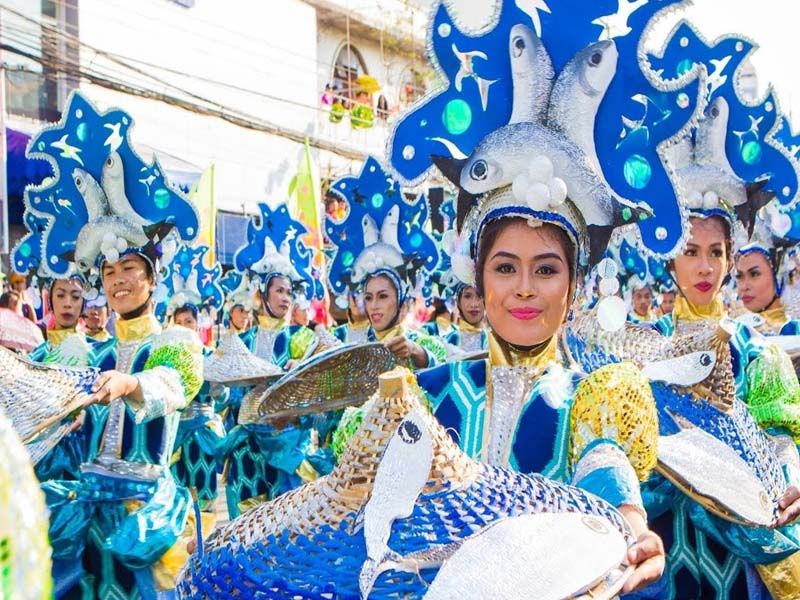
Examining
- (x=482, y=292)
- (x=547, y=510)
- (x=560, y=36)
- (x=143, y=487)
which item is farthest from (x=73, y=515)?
(x=547, y=510)

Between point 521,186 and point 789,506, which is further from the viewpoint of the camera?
point 789,506

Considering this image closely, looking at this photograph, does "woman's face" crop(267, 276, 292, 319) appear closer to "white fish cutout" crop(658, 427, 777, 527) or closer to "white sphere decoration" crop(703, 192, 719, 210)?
"white sphere decoration" crop(703, 192, 719, 210)

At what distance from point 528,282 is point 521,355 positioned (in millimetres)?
182

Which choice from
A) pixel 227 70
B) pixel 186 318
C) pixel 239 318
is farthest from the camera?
pixel 227 70

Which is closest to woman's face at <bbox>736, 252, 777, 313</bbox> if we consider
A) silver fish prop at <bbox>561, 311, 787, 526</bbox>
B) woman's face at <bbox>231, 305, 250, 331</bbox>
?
silver fish prop at <bbox>561, 311, 787, 526</bbox>

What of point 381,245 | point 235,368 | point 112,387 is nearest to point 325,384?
point 112,387

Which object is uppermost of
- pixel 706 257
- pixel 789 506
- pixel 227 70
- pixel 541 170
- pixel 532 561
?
pixel 227 70

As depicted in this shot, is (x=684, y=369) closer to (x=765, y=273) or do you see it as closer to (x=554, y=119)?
(x=554, y=119)

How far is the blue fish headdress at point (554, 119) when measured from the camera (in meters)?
2.29

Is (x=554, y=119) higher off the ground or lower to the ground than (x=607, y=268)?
higher

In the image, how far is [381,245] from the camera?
6898 millimetres

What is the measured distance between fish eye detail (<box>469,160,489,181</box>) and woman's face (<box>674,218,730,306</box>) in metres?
1.85

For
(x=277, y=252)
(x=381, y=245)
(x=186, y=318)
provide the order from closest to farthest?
1. (x=381, y=245)
2. (x=277, y=252)
3. (x=186, y=318)

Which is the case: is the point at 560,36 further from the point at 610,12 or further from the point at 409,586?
the point at 409,586
